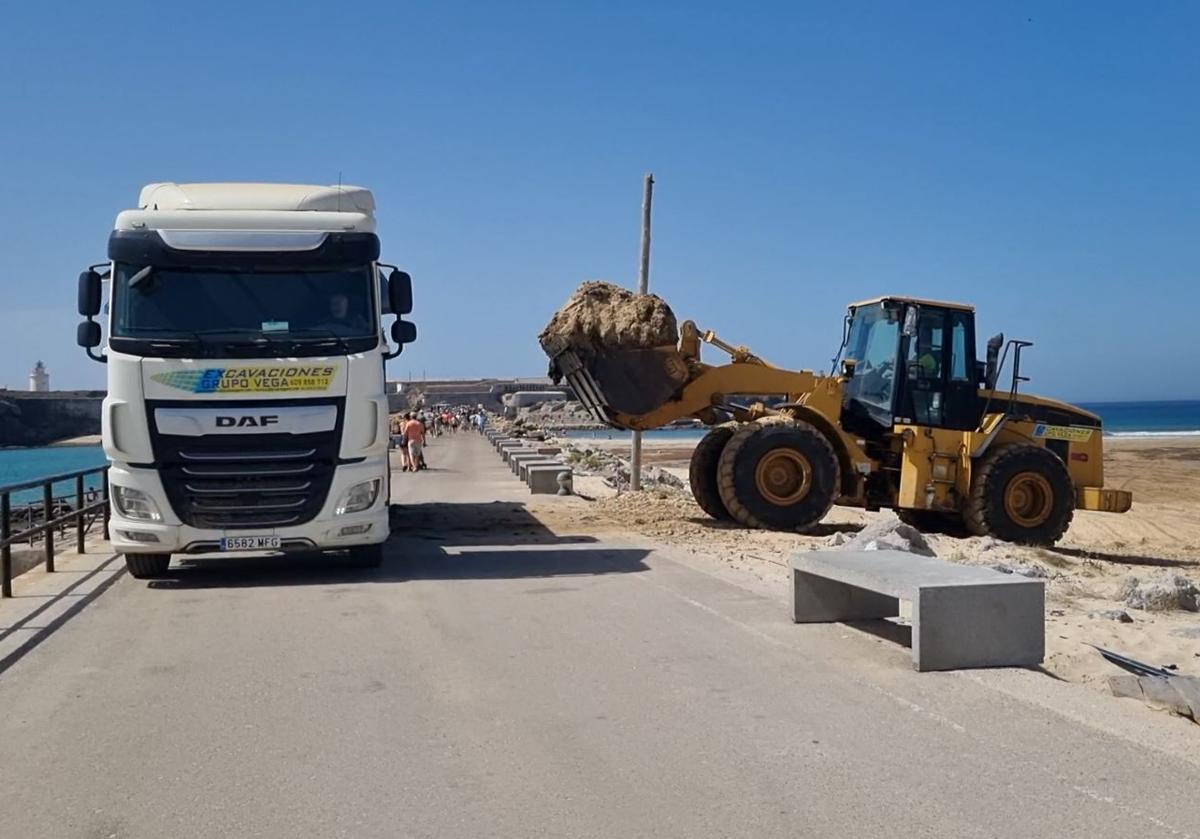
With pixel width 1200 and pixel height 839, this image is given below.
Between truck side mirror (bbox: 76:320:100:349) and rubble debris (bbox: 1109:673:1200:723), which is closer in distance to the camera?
rubble debris (bbox: 1109:673:1200:723)

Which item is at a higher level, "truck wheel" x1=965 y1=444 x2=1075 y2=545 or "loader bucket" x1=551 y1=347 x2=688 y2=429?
"loader bucket" x1=551 y1=347 x2=688 y2=429

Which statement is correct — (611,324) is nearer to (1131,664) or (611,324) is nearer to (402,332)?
(402,332)

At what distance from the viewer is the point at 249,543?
11773 mm

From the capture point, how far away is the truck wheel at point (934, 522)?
18.0 meters

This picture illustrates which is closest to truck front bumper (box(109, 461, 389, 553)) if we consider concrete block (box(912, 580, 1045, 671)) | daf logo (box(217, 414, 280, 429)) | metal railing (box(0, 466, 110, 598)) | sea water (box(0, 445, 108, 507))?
daf logo (box(217, 414, 280, 429))

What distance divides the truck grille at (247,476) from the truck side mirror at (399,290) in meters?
1.40

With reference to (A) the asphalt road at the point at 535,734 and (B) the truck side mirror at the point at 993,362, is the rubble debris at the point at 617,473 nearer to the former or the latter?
(B) the truck side mirror at the point at 993,362

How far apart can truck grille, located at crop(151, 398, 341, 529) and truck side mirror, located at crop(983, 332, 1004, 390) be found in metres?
10.0

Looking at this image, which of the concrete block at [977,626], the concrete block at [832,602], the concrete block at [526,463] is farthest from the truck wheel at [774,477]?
the concrete block at [526,463]

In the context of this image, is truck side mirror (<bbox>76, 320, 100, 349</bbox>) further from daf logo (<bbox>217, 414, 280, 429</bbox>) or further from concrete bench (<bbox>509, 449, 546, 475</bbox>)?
concrete bench (<bbox>509, 449, 546, 475</bbox>)

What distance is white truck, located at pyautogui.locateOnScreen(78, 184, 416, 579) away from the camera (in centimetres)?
1157

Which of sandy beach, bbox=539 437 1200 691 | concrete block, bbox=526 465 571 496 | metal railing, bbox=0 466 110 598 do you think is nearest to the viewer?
sandy beach, bbox=539 437 1200 691

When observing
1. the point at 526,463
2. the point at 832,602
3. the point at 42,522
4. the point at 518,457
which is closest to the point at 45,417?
the point at 518,457

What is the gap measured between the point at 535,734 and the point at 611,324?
10.7 metres
